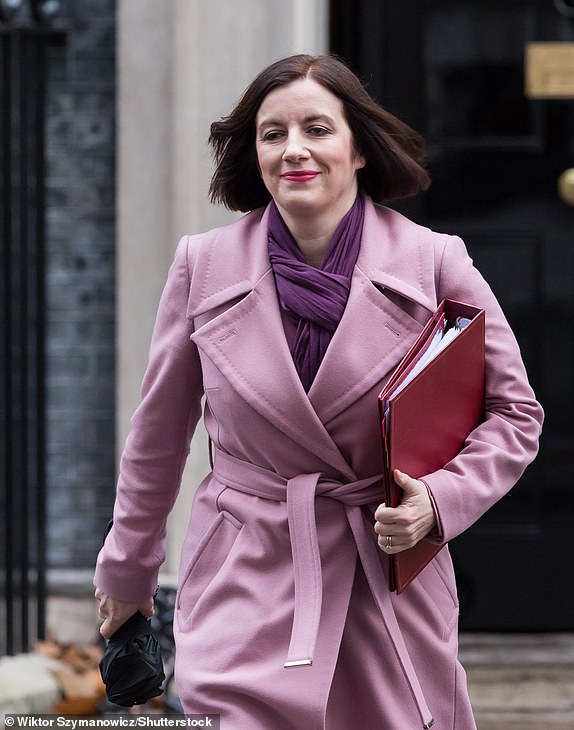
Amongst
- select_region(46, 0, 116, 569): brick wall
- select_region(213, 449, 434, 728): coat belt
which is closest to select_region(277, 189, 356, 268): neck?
select_region(213, 449, 434, 728): coat belt

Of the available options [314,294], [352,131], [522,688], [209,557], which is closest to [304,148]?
[352,131]

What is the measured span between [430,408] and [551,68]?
96.2 inches

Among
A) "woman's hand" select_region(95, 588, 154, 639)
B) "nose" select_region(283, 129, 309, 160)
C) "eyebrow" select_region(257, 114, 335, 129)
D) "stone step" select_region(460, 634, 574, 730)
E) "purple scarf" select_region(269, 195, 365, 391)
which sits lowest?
"stone step" select_region(460, 634, 574, 730)

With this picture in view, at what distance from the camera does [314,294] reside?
2.46m

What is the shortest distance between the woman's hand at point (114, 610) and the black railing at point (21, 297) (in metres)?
2.07

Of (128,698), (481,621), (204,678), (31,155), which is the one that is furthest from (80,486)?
(204,678)

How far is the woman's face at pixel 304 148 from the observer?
2.44 meters

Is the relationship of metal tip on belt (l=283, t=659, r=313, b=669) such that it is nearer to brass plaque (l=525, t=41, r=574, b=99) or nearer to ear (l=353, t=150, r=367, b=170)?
ear (l=353, t=150, r=367, b=170)

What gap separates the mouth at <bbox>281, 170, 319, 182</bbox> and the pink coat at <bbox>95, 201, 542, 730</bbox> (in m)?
0.17

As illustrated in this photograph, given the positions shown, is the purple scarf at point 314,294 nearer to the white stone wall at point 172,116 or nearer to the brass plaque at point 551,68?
the white stone wall at point 172,116

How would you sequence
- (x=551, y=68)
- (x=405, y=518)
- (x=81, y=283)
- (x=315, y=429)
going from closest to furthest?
(x=405, y=518), (x=315, y=429), (x=551, y=68), (x=81, y=283)

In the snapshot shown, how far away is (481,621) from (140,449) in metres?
2.26

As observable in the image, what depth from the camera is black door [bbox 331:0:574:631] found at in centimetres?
452

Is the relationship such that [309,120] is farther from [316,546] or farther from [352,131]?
[316,546]
